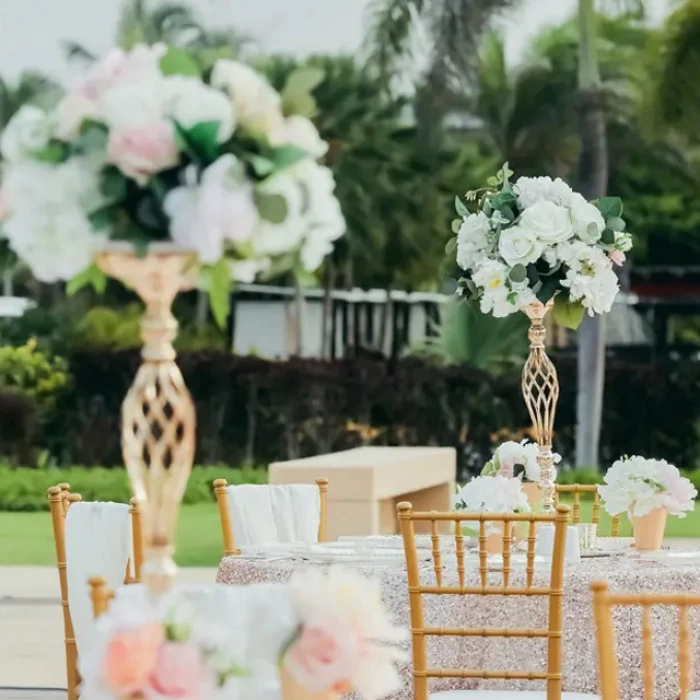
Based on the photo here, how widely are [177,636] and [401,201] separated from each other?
1877cm

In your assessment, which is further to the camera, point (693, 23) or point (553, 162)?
point (553, 162)

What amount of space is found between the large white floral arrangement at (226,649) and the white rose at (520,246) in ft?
7.81

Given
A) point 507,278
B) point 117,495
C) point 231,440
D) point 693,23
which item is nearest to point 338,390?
point 231,440

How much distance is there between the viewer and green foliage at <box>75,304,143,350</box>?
19688 mm

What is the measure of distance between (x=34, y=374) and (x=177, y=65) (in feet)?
58.4

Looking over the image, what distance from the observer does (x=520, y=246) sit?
4578 millimetres

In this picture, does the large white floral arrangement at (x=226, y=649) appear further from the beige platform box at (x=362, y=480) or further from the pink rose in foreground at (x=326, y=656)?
the beige platform box at (x=362, y=480)

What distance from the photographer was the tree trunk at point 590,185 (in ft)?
61.8

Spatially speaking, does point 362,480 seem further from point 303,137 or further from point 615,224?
point 303,137

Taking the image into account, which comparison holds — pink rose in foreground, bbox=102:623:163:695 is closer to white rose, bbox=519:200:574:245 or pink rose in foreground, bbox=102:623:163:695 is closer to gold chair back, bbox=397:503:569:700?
gold chair back, bbox=397:503:569:700

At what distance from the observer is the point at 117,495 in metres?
17.5

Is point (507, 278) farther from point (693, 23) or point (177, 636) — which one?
point (693, 23)

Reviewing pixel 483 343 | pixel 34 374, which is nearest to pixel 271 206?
pixel 483 343

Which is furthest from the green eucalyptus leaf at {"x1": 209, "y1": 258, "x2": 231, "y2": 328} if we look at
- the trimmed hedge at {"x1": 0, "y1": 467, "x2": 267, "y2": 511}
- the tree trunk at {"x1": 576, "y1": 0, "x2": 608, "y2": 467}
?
the tree trunk at {"x1": 576, "y1": 0, "x2": 608, "y2": 467}
